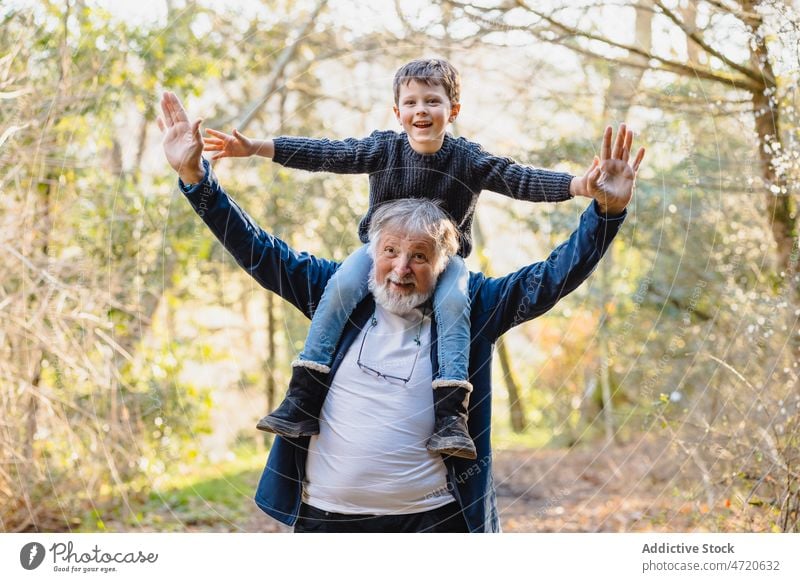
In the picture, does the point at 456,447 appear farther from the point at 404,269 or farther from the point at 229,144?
the point at 229,144

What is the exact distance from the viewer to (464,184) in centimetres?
291

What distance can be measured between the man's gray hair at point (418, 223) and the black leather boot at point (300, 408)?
401mm

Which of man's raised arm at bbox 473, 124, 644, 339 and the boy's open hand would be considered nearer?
man's raised arm at bbox 473, 124, 644, 339

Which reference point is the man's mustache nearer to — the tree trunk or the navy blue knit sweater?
the navy blue knit sweater

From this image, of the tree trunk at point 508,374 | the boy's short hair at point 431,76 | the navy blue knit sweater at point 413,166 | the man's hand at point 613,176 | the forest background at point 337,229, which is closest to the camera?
the man's hand at point 613,176

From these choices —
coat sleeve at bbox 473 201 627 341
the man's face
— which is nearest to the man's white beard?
the man's face

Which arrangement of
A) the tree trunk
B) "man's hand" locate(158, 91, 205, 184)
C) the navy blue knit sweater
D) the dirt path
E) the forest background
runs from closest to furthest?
"man's hand" locate(158, 91, 205, 184), the navy blue knit sweater, the forest background, the dirt path, the tree trunk

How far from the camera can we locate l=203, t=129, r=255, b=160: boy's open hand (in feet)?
9.32

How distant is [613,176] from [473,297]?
0.57 m

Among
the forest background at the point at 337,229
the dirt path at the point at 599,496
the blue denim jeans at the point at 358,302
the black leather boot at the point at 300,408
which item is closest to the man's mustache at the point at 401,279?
the blue denim jeans at the point at 358,302

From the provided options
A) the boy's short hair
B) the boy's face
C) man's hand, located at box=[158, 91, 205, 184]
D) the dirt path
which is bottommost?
the dirt path

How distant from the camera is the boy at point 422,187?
2691 millimetres

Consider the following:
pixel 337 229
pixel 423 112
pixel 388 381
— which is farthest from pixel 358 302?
pixel 337 229

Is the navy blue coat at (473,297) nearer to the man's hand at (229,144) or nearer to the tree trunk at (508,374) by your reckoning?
the man's hand at (229,144)
